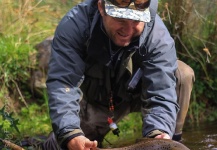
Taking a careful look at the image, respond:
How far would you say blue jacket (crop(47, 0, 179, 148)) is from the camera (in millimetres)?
4062

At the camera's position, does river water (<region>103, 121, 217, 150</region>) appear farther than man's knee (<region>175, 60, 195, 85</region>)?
Yes

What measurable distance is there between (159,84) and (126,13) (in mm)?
629

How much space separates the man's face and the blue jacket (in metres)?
Answer: 0.08

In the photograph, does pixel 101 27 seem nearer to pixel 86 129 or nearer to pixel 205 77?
pixel 86 129

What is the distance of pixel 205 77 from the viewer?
6766 mm

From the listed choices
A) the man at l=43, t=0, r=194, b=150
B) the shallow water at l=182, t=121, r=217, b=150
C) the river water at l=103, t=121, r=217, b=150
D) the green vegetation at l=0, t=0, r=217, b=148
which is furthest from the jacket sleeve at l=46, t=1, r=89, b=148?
the green vegetation at l=0, t=0, r=217, b=148

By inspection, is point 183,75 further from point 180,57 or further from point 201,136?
point 180,57

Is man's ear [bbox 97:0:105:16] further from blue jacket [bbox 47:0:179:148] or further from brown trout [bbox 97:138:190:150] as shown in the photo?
brown trout [bbox 97:138:190:150]

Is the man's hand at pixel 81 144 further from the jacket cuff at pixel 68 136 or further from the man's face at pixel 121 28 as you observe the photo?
the man's face at pixel 121 28

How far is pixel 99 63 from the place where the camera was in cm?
452

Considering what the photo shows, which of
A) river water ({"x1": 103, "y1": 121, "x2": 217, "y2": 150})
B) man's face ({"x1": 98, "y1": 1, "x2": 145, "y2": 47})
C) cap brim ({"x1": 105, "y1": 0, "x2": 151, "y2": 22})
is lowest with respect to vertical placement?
river water ({"x1": 103, "y1": 121, "x2": 217, "y2": 150})

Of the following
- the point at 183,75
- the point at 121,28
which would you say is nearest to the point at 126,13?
the point at 121,28

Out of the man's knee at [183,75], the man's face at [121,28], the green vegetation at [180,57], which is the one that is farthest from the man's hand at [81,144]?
the green vegetation at [180,57]

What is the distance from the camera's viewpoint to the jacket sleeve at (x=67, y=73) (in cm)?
393
